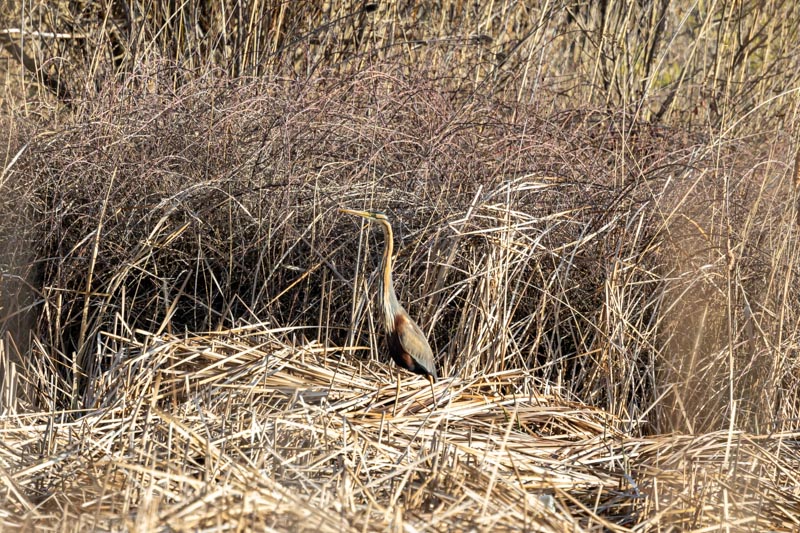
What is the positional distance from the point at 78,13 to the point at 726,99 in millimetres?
3758

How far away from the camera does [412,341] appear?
3619 millimetres

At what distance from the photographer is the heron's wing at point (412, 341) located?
11.9ft

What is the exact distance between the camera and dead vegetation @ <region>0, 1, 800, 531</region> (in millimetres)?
3135

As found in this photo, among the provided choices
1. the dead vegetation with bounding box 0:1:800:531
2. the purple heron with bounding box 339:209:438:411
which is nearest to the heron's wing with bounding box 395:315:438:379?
the purple heron with bounding box 339:209:438:411

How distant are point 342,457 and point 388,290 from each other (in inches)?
31.4

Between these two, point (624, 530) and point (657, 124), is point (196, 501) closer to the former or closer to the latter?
point (624, 530)

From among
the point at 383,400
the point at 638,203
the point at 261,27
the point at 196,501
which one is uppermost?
the point at 261,27

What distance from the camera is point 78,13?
5.92 m

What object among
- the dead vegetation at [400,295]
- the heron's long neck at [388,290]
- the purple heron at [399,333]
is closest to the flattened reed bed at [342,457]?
the dead vegetation at [400,295]

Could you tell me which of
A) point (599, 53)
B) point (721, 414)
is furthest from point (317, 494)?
point (599, 53)

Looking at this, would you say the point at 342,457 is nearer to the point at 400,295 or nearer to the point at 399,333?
the point at 399,333

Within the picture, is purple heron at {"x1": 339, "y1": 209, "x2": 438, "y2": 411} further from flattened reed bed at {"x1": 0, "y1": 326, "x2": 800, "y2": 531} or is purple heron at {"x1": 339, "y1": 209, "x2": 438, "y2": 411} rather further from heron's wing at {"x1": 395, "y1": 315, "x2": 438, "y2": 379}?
flattened reed bed at {"x1": 0, "y1": 326, "x2": 800, "y2": 531}

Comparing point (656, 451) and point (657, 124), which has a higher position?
point (657, 124)

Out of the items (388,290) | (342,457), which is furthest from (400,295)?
(342,457)
